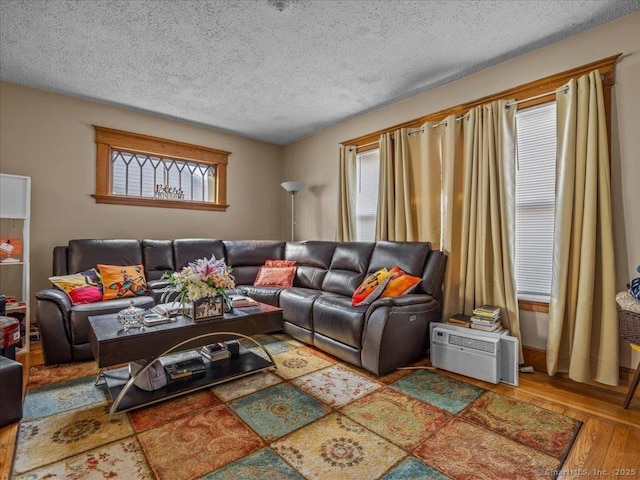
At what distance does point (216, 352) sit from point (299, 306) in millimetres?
888

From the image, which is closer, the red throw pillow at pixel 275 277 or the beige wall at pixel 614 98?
the beige wall at pixel 614 98

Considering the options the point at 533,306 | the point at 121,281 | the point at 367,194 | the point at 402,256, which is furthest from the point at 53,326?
the point at 533,306

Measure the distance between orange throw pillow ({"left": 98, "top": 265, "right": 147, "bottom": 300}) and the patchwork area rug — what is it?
0.86 meters

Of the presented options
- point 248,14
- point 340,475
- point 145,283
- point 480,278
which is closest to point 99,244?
point 145,283

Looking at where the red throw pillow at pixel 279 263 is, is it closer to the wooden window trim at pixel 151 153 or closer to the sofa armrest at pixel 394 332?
the wooden window trim at pixel 151 153

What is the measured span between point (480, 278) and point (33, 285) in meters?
4.44

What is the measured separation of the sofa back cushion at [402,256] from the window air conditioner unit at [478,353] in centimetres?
49

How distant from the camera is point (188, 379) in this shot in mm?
2238

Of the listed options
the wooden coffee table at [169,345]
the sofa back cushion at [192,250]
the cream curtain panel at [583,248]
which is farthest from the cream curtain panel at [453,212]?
the sofa back cushion at [192,250]

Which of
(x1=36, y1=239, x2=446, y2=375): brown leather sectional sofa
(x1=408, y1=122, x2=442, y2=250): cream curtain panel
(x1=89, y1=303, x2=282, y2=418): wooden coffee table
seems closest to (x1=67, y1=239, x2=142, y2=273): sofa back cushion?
(x1=36, y1=239, x2=446, y2=375): brown leather sectional sofa

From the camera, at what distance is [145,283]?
3389 millimetres

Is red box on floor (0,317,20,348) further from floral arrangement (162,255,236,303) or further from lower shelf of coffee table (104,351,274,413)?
floral arrangement (162,255,236,303)

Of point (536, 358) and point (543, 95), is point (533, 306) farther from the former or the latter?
point (543, 95)

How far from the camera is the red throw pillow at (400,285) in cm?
284
